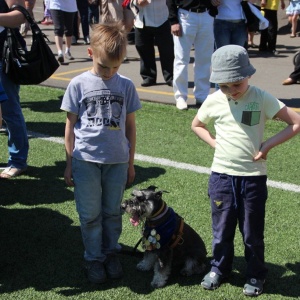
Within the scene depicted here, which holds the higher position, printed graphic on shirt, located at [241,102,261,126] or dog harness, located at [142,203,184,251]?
printed graphic on shirt, located at [241,102,261,126]

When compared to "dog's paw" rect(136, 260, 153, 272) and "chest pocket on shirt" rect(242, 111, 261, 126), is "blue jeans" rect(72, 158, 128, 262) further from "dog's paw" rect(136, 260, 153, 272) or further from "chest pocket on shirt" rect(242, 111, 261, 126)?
"chest pocket on shirt" rect(242, 111, 261, 126)

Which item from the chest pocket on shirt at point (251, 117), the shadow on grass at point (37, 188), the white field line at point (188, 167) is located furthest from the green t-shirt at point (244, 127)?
the shadow on grass at point (37, 188)

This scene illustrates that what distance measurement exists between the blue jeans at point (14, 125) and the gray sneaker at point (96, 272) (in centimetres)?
224

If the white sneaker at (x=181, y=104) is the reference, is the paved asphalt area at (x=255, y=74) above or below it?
below

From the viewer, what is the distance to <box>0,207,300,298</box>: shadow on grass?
3998 mm

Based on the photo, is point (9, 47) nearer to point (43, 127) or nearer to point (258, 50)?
point (43, 127)

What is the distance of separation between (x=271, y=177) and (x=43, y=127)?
126 inches

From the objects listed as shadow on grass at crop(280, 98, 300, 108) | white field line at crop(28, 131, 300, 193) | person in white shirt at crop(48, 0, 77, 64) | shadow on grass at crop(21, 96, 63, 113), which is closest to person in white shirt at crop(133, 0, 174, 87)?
shadow on grass at crop(21, 96, 63, 113)

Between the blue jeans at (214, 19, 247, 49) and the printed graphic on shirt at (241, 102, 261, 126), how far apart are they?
4650 mm

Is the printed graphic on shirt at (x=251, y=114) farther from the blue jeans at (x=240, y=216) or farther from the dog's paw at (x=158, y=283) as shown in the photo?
the dog's paw at (x=158, y=283)

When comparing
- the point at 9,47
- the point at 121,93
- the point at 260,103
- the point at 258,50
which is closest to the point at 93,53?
the point at 121,93

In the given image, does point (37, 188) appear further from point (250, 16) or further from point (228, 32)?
point (250, 16)

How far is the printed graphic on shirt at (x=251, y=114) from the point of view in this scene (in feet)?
12.0

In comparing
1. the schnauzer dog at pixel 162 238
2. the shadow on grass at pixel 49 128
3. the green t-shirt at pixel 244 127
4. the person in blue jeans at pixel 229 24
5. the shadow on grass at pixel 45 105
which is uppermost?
the green t-shirt at pixel 244 127
